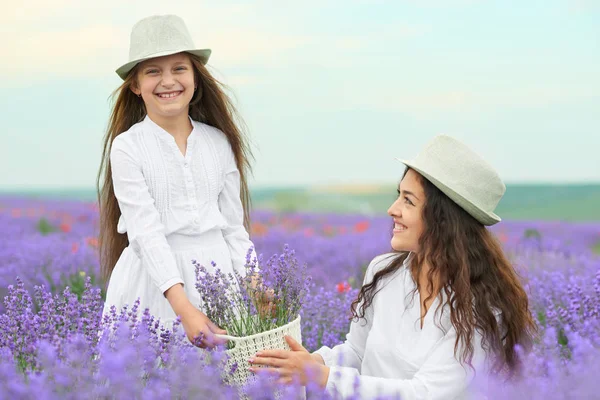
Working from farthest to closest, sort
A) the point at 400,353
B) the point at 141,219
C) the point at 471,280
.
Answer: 1. the point at 141,219
2. the point at 471,280
3. the point at 400,353

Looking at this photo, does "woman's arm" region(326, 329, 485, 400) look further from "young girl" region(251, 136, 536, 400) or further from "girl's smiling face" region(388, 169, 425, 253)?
"girl's smiling face" region(388, 169, 425, 253)

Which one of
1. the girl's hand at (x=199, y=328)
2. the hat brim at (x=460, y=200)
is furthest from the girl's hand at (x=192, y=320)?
the hat brim at (x=460, y=200)

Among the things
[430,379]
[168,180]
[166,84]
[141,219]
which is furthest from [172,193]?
[430,379]

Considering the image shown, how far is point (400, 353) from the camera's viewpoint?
2.43 m

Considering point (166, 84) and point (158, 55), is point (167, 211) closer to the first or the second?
point (166, 84)

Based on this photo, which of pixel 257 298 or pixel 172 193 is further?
pixel 172 193

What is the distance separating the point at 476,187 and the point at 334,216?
972cm

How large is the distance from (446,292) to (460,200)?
31 cm

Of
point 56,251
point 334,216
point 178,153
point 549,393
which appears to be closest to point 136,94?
point 178,153

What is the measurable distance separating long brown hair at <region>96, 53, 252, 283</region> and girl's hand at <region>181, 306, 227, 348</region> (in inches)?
37.9

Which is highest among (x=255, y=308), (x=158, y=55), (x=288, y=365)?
(x=158, y=55)

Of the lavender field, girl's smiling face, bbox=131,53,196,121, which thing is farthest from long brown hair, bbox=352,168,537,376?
girl's smiling face, bbox=131,53,196,121

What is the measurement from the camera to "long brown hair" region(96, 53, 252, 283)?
10.6ft

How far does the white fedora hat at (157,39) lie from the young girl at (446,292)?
106 cm
